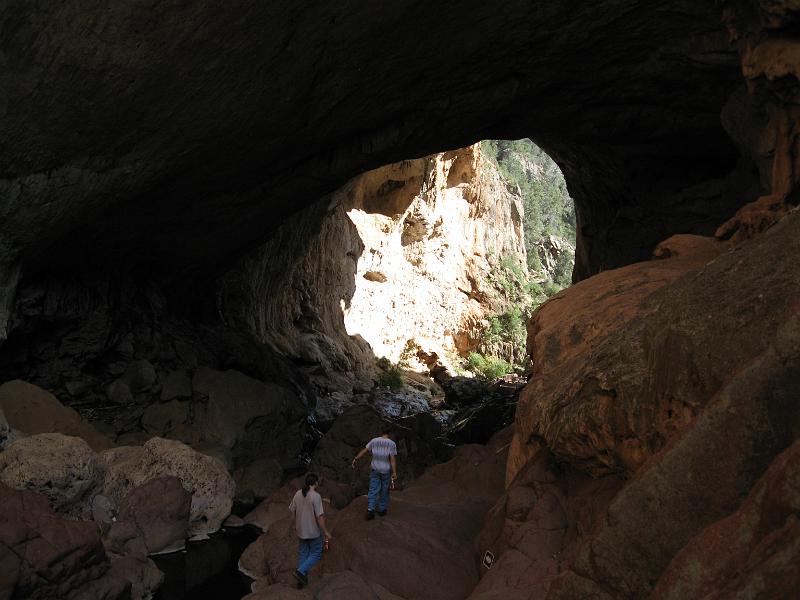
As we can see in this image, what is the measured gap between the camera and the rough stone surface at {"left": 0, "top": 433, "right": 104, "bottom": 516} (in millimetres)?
8242

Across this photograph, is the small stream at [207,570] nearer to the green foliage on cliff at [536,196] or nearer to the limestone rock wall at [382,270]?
the limestone rock wall at [382,270]

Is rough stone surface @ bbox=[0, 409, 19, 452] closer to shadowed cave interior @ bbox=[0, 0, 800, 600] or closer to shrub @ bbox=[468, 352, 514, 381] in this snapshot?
shadowed cave interior @ bbox=[0, 0, 800, 600]

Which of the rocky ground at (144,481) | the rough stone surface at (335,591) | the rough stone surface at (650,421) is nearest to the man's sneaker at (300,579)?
the rough stone surface at (335,591)

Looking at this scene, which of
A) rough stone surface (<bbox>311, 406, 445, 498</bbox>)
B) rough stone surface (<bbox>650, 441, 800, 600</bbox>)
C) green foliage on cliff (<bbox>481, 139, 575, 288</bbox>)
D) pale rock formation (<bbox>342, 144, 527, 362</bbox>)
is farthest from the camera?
green foliage on cliff (<bbox>481, 139, 575, 288</bbox>)

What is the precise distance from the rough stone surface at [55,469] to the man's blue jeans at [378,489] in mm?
3984

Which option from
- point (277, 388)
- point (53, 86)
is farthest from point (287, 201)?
point (53, 86)

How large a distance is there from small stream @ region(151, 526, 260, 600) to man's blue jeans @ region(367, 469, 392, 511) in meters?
1.87

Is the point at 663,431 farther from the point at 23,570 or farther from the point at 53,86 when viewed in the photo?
the point at 53,86

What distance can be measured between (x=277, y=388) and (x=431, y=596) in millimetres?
8200

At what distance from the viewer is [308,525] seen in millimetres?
6918

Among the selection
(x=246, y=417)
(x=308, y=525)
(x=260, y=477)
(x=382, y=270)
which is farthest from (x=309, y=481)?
(x=382, y=270)

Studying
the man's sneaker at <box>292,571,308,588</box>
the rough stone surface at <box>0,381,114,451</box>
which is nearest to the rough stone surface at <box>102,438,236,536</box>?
the rough stone surface at <box>0,381,114,451</box>

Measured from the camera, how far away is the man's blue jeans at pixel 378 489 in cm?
780

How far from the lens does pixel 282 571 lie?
7891mm
